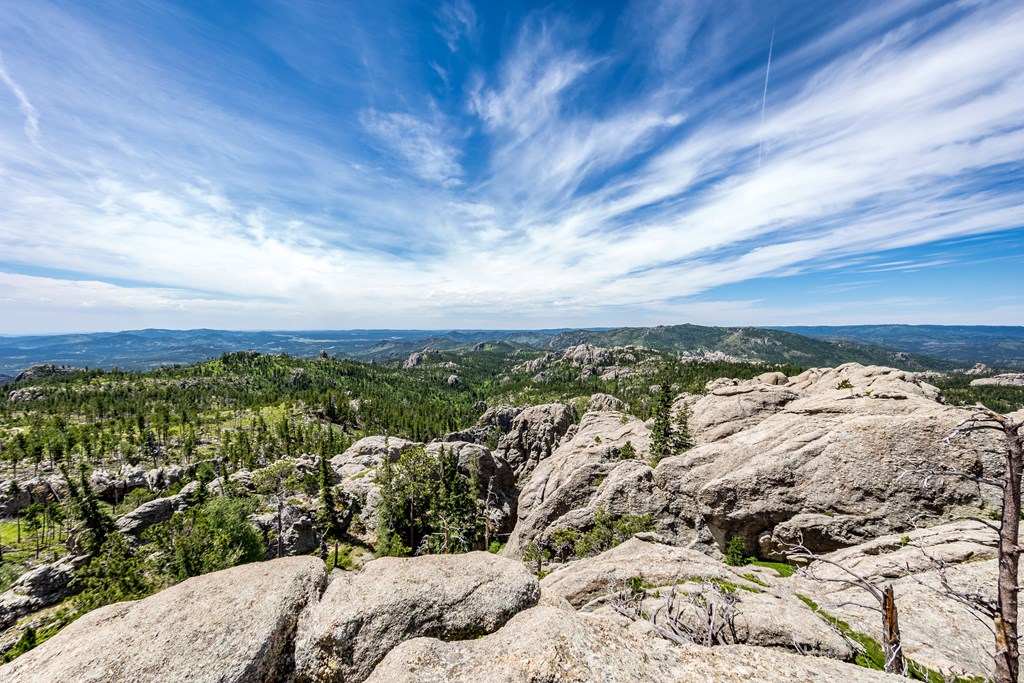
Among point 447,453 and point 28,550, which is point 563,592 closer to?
point 447,453

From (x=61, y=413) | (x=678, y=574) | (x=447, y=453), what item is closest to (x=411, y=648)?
(x=678, y=574)

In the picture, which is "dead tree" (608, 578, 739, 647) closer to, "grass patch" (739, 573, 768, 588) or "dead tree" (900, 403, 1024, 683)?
"grass patch" (739, 573, 768, 588)

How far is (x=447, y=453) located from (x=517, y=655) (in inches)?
2614

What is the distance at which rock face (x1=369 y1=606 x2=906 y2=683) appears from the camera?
1405 centimetres

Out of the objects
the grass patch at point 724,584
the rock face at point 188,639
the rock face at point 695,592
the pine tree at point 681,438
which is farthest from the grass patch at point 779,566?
the rock face at point 188,639

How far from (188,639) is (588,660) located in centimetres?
1684

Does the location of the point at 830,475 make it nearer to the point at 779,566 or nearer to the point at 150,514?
the point at 779,566

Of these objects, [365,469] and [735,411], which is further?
[365,469]

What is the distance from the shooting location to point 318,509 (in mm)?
73438

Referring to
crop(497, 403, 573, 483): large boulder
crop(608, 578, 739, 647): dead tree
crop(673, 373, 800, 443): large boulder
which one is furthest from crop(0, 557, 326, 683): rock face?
crop(497, 403, 573, 483): large boulder

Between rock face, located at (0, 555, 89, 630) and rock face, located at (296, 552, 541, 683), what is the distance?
233 feet

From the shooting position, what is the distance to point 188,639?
15.9 meters

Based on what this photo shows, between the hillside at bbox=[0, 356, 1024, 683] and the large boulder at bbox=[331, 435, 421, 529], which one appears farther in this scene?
the large boulder at bbox=[331, 435, 421, 529]

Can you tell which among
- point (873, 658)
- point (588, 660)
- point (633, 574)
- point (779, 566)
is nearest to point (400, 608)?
point (588, 660)
